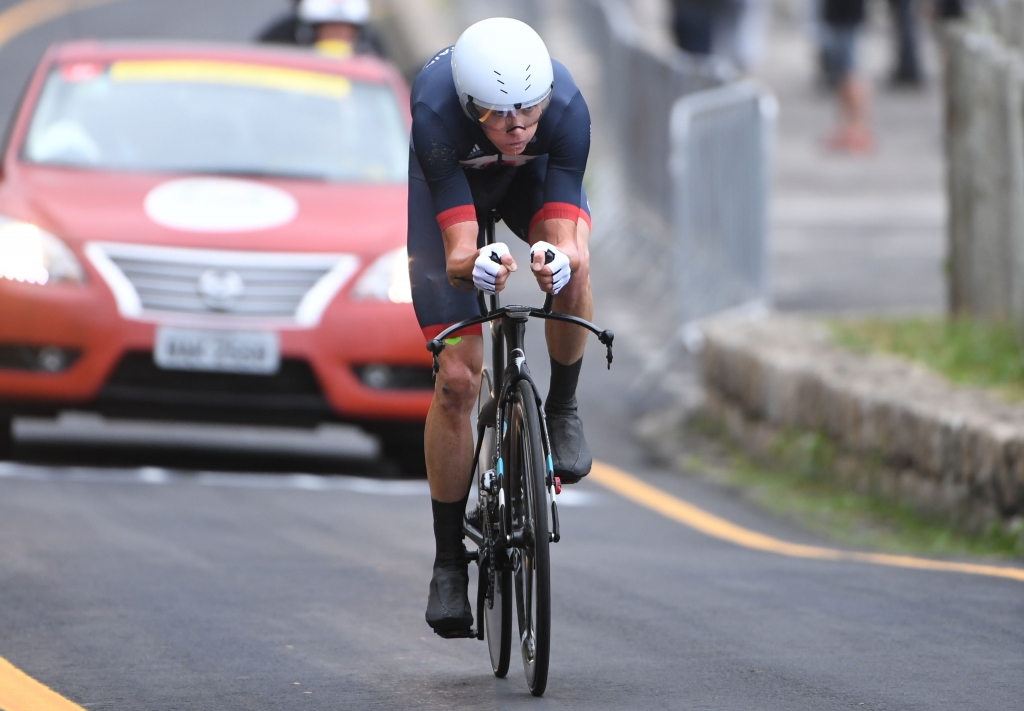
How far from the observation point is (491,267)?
4.95 m

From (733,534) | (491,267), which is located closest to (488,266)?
(491,267)

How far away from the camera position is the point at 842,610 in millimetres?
6152

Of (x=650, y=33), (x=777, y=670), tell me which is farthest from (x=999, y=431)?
(x=650, y=33)

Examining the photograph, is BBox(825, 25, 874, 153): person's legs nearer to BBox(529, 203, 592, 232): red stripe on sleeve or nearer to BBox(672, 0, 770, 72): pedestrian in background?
BBox(672, 0, 770, 72): pedestrian in background

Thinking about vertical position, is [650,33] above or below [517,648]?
above

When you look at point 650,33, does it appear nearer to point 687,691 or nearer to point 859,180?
point 859,180

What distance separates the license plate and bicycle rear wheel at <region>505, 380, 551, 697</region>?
11.3 feet

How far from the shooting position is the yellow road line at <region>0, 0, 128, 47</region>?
1133 inches

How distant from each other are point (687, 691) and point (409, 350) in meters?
3.85

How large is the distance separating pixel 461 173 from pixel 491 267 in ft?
1.26

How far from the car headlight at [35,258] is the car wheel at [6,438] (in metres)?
0.85

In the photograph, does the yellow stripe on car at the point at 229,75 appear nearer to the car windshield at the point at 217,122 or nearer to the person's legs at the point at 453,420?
the car windshield at the point at 217,122

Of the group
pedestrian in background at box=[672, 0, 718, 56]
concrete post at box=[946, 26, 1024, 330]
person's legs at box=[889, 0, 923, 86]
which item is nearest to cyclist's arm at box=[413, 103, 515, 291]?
concrete post at box=[946, 26, 1024, 330]

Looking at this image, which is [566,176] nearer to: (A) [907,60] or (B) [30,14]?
(A) [907,60]
